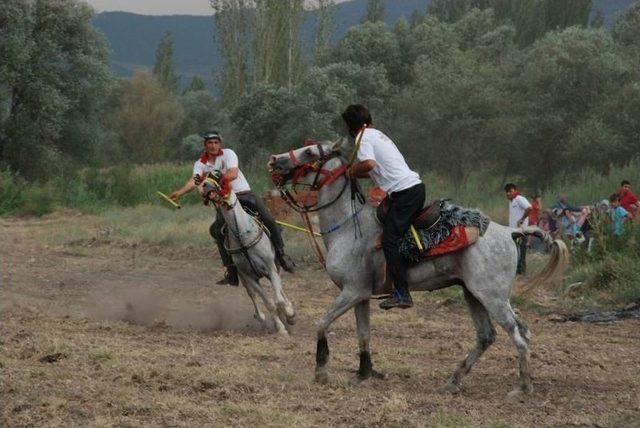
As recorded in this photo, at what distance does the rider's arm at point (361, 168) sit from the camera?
1084cm

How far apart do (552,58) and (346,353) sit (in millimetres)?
24799

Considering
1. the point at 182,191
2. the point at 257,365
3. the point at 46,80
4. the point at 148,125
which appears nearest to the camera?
the point at 257,365

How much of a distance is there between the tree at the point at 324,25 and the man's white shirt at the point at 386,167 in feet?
156

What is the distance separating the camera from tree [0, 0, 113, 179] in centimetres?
4516

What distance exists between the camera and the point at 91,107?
48594mm

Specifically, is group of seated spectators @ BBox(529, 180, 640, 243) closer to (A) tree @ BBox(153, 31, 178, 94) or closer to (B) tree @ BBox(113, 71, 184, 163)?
(B) tree @ BBox(113, 71, 184, 163)

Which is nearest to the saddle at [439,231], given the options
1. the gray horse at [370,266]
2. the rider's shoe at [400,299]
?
the gray horse at [370,266]

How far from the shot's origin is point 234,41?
65.1m

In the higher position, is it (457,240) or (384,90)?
(457,240)

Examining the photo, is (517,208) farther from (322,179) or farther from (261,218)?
(322,179)

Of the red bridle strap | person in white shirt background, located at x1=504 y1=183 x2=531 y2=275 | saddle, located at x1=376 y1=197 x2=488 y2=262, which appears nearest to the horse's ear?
the red bridle strap

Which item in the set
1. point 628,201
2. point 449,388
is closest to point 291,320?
point 449,388

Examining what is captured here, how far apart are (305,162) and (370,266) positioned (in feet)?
3.96

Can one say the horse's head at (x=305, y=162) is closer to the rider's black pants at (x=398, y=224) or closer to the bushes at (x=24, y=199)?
the rider's black pants at (x=398, y=224)
